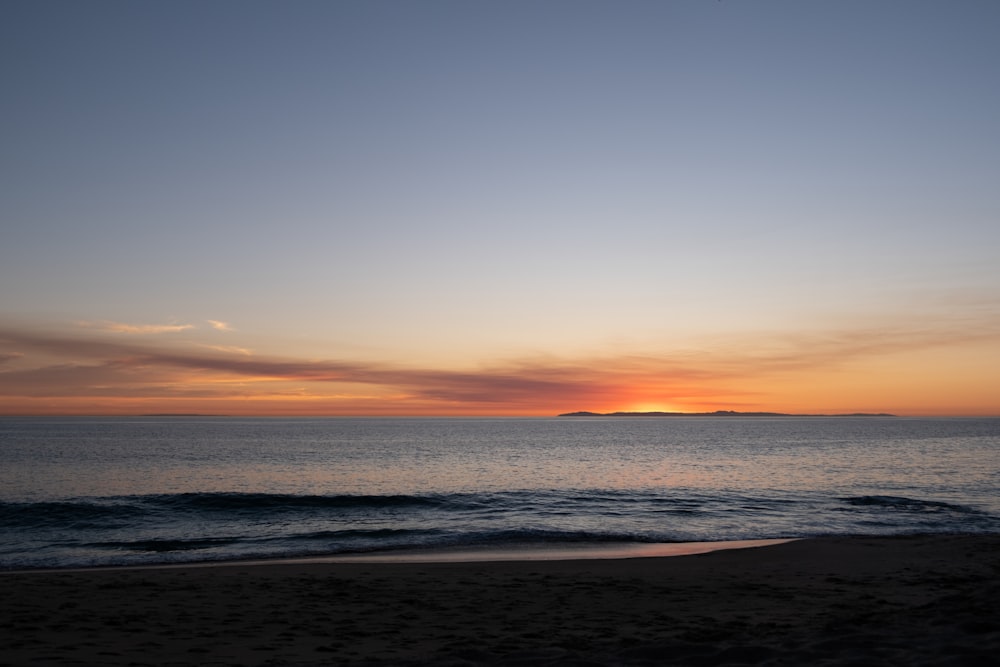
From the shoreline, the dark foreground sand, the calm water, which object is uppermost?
the dark foreground sand

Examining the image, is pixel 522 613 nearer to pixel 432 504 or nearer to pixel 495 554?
pixel 495 554

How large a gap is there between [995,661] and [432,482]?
42.7 meters

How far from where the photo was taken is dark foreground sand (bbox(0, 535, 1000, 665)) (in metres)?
9.41

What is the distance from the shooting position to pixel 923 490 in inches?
1667

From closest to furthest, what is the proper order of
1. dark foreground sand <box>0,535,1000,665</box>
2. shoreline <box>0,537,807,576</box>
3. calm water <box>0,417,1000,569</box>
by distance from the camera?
1. dark foreground sand <box>0,535,1000,665</box>
2. shoreline <box>0,537,807,576</box>
3. calm water <box>0,417,1000,569</box>

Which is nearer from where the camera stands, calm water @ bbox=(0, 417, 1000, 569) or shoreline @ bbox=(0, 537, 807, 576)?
shoreline @ bbox=(0, 537, 807, 576)

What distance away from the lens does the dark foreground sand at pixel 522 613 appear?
9406 mm

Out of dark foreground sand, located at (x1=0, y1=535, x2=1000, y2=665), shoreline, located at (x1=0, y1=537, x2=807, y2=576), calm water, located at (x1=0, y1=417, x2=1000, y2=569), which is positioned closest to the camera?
dark foreground sand, located at (x1=0, y1=535, x2=1000, y2=665)

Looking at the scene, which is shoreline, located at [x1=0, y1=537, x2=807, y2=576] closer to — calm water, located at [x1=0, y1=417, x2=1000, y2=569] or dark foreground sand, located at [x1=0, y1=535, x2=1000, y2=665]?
calm water, located at [x1=0, y1=417, x2=1000, y2=569]

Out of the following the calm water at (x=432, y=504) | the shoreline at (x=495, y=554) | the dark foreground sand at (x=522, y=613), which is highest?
the dark foreground sand at (x=522, y=613)

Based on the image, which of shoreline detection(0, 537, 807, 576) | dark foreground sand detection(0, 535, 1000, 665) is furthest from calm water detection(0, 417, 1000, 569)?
dark foreground sand detection(0, 535, 1000, 665)

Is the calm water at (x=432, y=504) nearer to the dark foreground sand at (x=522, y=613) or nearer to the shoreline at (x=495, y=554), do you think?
the shoreline at (x=495, y=554)

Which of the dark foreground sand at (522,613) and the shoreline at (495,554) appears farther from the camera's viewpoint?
the shoreline at (495,554)

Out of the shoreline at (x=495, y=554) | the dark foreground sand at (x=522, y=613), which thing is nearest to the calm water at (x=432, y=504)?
A: the shoreline at (x=495, y=554)
